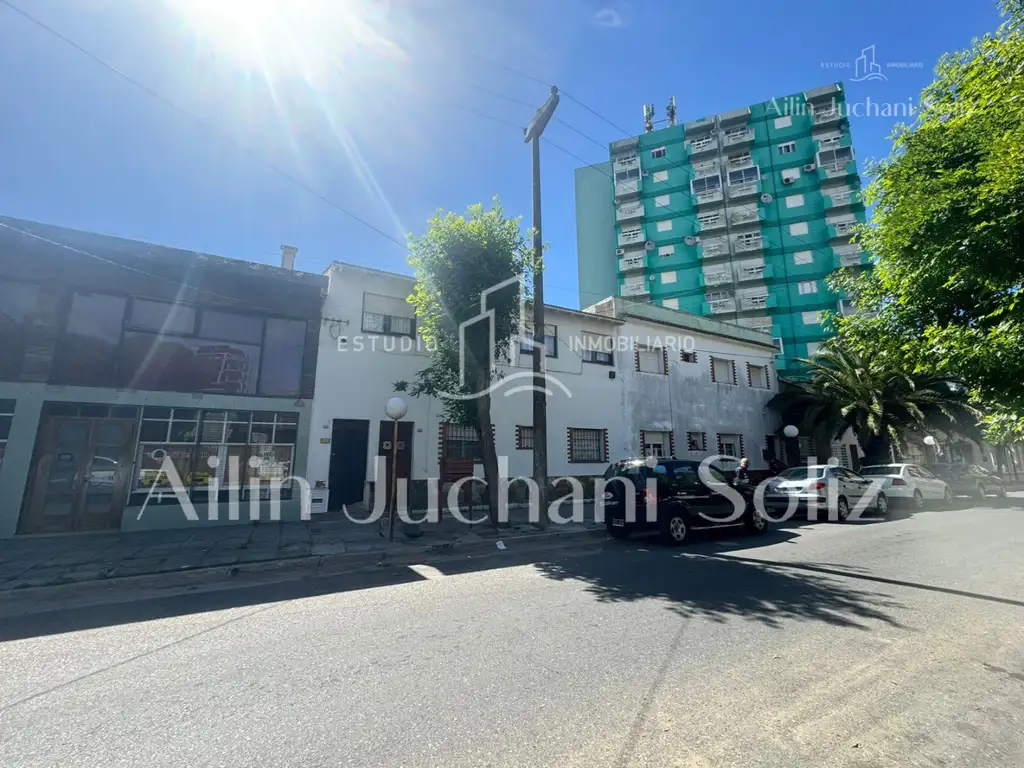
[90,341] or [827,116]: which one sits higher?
[827,116]

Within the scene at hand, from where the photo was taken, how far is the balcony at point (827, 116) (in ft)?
133

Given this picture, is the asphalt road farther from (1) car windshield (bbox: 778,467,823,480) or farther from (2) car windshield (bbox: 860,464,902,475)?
(2) car windshield (bbox: 860,464,902,475)

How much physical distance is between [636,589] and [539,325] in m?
6.93

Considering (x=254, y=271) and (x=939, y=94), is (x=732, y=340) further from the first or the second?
(x=254, y=271)

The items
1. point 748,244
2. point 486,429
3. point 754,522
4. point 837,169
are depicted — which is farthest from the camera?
point 748,244

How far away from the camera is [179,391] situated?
35.1 feet

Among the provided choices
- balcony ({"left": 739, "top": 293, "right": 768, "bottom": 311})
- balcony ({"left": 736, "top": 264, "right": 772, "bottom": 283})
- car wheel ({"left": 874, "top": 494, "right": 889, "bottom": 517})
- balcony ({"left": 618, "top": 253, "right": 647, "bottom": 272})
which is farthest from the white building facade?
balcony ({"left": 618, "top": 253, "right": 647, "bottom": 272})

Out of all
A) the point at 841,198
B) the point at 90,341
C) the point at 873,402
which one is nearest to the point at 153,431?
the point at 90,341

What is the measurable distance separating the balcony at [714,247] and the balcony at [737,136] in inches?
404

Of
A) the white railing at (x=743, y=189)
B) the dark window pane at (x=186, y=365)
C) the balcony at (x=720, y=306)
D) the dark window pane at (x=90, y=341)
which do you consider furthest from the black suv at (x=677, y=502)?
the white railing at (x=743, y=189)

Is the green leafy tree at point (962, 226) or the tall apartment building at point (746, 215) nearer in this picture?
the green leafy tree at point (962, 226)

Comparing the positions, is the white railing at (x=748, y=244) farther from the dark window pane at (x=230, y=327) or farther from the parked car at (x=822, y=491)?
the dark window pane at (x=230, y=327)

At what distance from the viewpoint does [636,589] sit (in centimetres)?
548

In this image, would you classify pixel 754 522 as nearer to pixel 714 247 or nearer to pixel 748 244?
pixel 714 247
